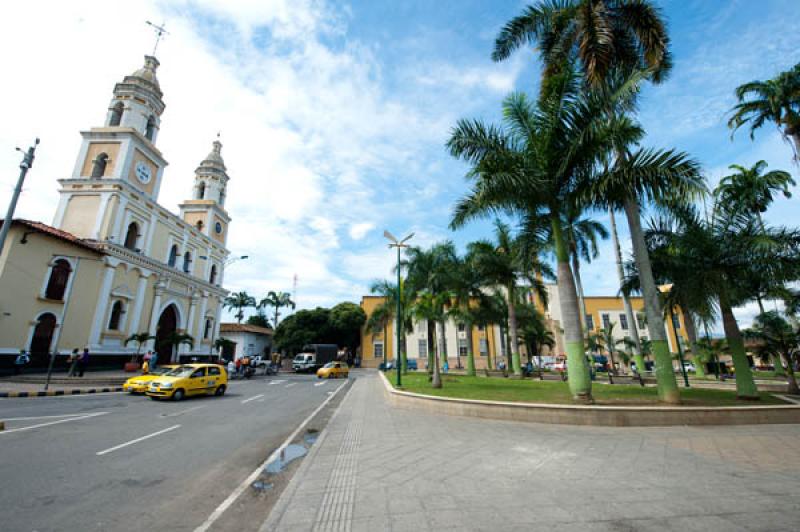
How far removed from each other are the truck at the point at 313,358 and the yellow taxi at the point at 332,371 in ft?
24.0

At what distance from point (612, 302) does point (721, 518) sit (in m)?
58.8

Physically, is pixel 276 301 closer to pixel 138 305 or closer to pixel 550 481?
pixel 138 305

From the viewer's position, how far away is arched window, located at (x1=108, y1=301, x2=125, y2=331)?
83.5 ft

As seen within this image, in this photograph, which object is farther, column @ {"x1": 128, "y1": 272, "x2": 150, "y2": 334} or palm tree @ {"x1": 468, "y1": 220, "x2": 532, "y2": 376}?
column @ {"x1": 128, "y1": 272, "x2": 150, "y2": 334}

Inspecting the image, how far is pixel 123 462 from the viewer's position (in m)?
5.62

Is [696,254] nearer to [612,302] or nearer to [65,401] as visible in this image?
[65,401]

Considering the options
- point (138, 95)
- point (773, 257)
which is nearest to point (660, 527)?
point (773, 257)

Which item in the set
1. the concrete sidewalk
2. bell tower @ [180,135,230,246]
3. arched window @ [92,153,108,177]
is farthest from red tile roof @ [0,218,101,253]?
the concrete sidewalk

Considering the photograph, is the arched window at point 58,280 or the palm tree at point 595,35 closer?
the palm tree at point 595,35

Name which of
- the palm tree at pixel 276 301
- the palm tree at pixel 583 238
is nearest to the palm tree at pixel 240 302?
the palm tree at pixel 276 301

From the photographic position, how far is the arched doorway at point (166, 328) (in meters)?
30.9

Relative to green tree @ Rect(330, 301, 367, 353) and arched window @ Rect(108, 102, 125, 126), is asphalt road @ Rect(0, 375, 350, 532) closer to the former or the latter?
arched window @ Rect(108, 102, 125, 126)

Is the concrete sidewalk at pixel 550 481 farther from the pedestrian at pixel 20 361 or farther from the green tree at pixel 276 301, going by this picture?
the green tree at pixel 276 301

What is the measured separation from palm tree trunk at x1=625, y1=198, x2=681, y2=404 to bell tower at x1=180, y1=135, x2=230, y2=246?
4072 centimetres
